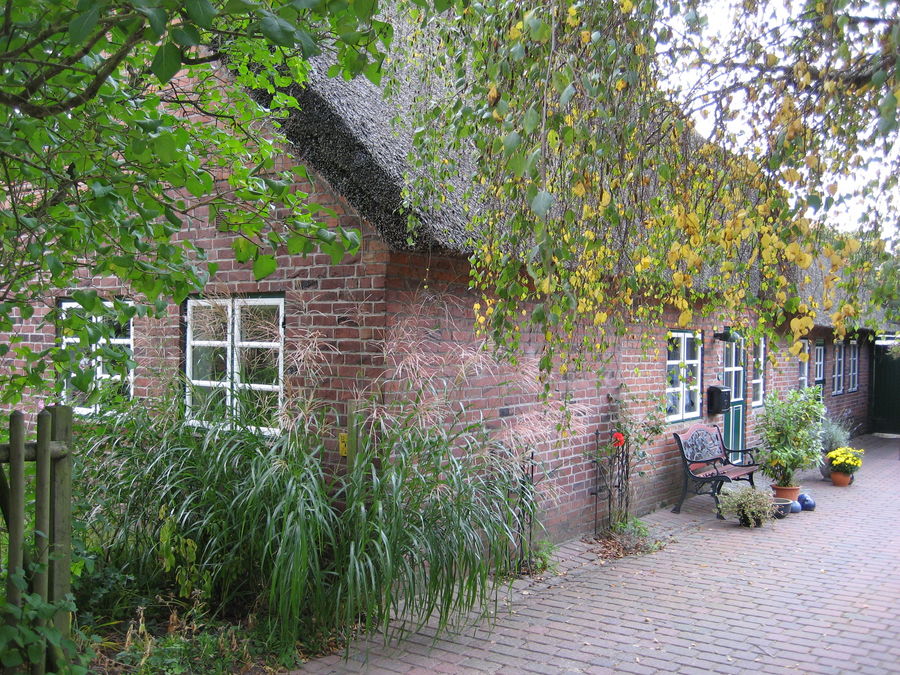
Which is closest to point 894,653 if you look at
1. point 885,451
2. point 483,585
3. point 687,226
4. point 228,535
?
point 483,585

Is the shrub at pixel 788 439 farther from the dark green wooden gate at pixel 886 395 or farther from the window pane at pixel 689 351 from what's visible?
the dark green wooden gate at pixel 886 395

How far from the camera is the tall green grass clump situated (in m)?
4.48

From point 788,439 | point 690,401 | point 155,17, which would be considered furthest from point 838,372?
point 155,17

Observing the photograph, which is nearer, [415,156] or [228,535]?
[228,535]

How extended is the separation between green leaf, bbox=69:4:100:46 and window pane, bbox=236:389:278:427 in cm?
323

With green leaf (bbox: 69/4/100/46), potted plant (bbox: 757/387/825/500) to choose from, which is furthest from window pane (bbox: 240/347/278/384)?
potted plant (bbox: 757/387/825/500)

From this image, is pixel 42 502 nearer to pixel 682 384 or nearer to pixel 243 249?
pixel 243 249

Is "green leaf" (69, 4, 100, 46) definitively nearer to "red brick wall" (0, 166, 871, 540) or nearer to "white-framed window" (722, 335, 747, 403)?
"red brick wall" (0, 166, 871, 540)

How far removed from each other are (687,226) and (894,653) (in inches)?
139

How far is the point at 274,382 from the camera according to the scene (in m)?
6.12

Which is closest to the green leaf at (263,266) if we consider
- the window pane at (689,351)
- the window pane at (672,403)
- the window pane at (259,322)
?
the window pane at (259,322)

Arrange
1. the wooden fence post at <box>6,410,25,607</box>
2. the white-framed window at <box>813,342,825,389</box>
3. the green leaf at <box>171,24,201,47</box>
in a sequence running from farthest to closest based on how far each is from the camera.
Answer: the white-framed window at <box>813,342,825,389</box>, the wooden fence post at <box>6,410,25,607</box>, the green leaf at <box>171,24,201,47</box>

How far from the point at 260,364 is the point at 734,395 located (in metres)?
8.31

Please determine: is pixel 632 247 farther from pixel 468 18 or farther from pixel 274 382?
pixel 274 382
